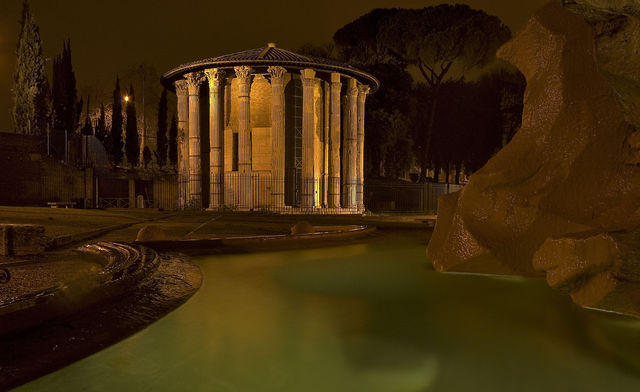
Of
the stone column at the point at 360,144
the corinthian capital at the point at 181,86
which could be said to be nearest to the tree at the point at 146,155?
the corinthian capital at the point at 181,86

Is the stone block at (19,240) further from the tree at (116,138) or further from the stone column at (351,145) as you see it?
the tree at (116,138)

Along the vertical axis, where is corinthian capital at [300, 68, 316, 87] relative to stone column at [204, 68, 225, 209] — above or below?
above

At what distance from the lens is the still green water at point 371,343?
2744 millimetres

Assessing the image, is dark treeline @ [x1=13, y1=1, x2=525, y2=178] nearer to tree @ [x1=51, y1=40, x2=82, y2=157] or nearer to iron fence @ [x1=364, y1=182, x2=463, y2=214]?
tree @ [x1=51, y1=40, x2=82, y2=157]

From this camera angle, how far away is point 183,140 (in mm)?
25562

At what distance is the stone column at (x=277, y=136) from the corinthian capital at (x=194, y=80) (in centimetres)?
410

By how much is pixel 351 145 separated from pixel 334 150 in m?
1.24

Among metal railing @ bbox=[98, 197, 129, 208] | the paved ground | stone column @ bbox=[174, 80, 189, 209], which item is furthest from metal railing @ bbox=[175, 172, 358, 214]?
the paved ground

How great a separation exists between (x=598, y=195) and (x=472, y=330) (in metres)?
2.36

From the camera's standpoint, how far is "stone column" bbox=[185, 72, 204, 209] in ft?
77.9

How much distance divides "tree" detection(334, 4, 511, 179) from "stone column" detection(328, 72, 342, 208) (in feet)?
35.4

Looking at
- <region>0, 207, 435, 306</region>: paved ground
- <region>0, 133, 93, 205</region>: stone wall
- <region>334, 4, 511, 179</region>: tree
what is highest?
<region>334, 4, 511, 179</region>: tree

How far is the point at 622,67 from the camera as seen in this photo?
10.2 ft

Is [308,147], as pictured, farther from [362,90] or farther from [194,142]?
[194,142]
